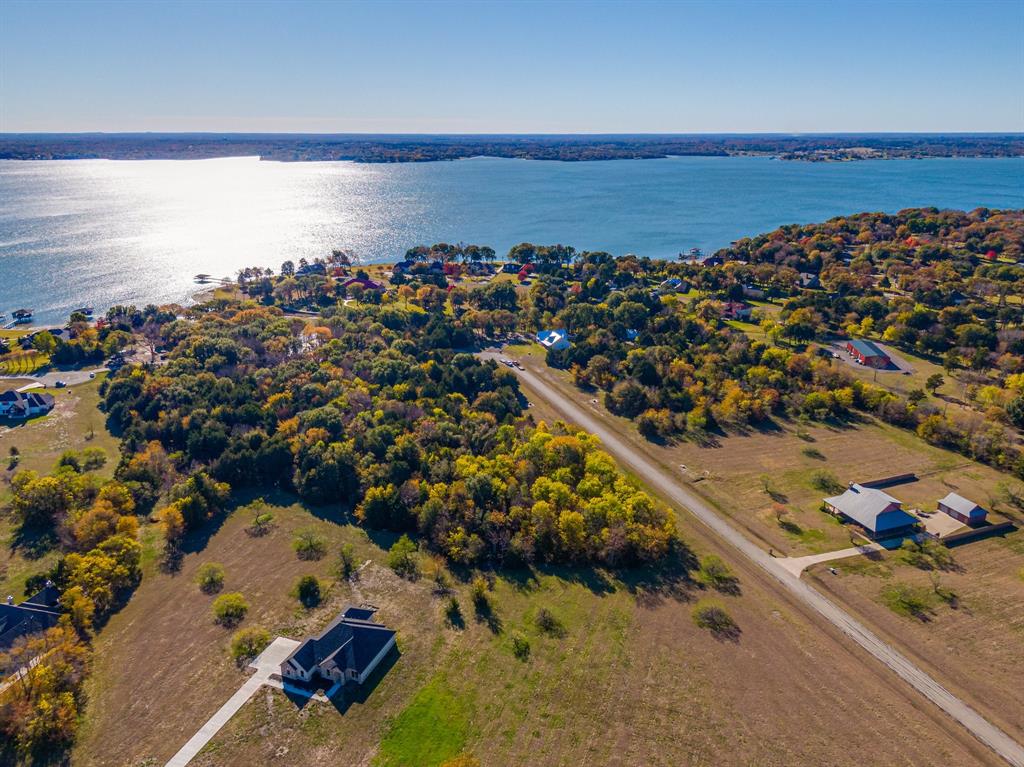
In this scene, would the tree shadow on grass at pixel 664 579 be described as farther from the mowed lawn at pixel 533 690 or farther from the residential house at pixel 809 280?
the residential house at pixel 809 280

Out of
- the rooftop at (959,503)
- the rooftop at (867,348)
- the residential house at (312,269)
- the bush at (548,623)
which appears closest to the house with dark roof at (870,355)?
the rooftop at (867,348)

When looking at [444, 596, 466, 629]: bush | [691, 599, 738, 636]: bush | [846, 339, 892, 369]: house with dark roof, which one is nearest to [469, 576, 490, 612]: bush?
[444, 596, 466, 629]: bush

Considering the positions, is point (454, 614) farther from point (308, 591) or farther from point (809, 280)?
point (809, 280)

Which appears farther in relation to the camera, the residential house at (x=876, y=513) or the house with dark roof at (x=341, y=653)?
the residential house at (x=876, y=513)

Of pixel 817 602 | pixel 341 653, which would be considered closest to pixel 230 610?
pixel 341 653

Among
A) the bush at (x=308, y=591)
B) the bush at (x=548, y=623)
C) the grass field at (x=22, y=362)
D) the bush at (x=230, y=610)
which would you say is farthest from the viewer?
the grass field at (x=22, y=362)

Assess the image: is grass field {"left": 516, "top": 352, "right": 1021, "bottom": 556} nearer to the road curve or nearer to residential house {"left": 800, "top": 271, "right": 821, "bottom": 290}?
the road curve
